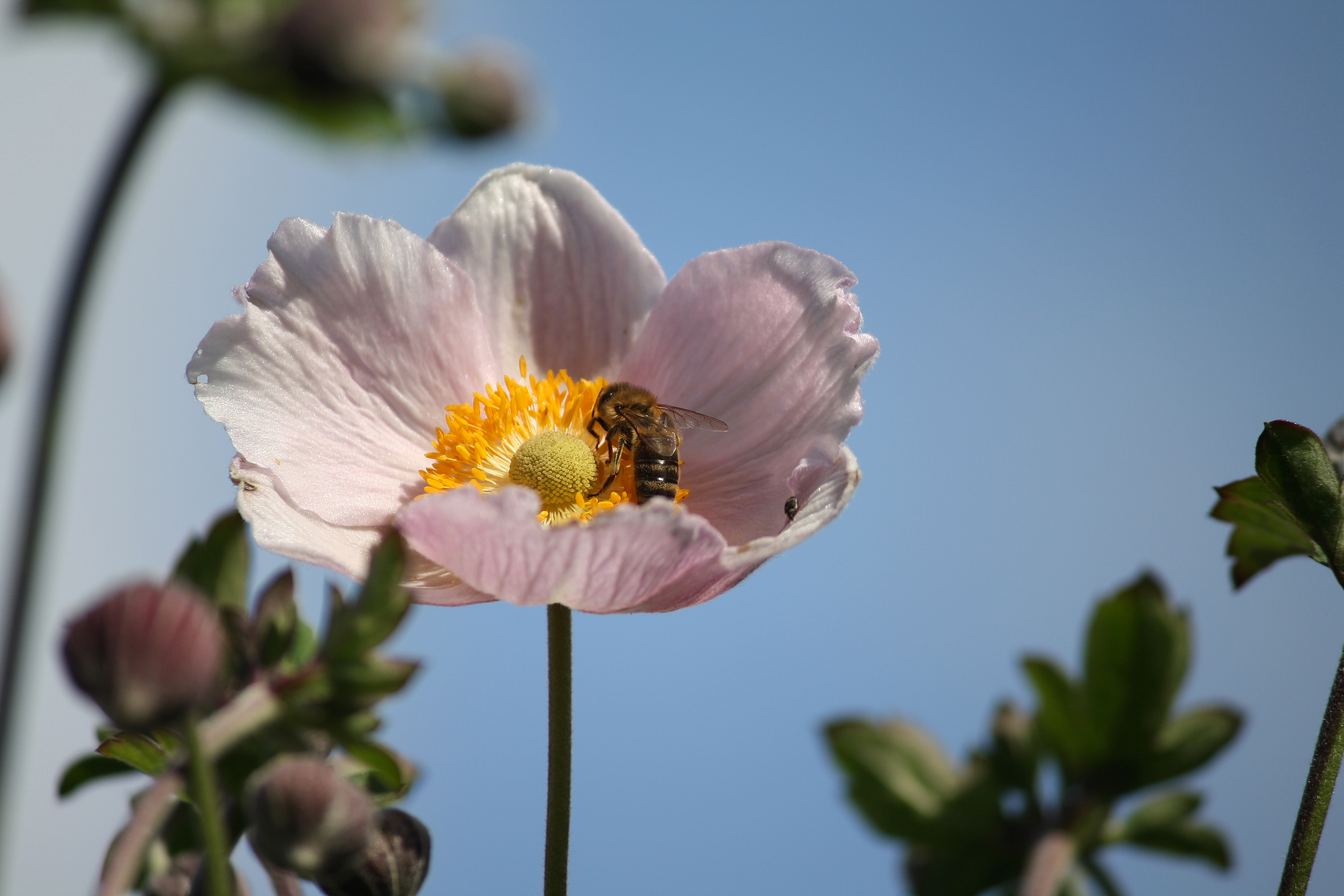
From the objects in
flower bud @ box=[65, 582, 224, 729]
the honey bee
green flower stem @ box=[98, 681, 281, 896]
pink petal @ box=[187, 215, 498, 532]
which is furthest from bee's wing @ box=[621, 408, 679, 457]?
flower bud @ box=[65, 582, 224, 729]

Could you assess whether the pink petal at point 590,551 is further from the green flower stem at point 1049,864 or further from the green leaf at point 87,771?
the green flower stem at point 1049,864

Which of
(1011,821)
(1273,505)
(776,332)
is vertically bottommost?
(1011,821)

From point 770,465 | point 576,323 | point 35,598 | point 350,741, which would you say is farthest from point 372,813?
point 576,323

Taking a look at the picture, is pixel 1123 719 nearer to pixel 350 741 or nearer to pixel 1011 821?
pixel 1011 821

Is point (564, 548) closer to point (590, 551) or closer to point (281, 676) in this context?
point (590, 551)

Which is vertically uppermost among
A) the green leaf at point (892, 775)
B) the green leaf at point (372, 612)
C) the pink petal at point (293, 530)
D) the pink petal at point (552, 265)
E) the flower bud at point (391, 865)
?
the pink petal at point (552, 265)

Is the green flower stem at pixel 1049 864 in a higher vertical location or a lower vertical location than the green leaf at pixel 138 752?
lower

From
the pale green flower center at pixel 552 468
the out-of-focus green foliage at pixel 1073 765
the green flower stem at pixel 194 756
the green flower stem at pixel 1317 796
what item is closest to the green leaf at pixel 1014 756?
the out-of-focus green foliage at pixel 1073 765
